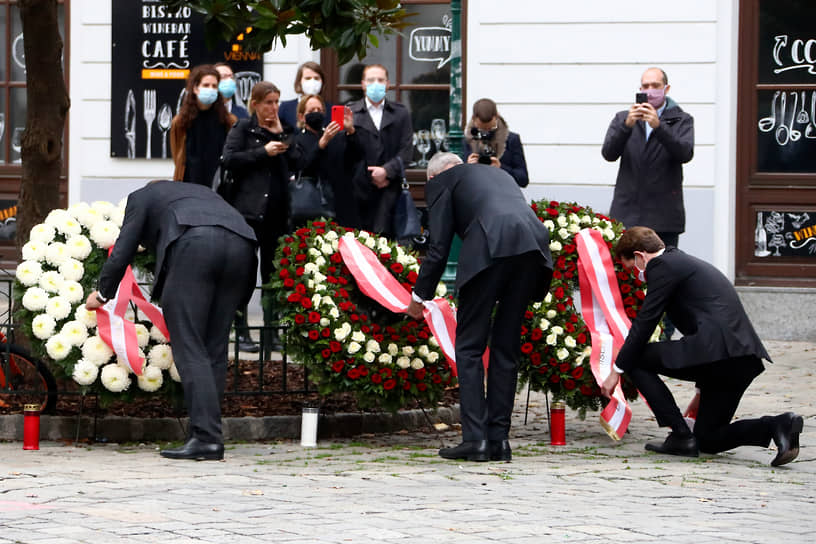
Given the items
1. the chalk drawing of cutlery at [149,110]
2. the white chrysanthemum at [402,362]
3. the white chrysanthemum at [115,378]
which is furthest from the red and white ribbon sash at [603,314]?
the chalk drawing of cutlery at [149,110]

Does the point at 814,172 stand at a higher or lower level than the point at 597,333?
higher

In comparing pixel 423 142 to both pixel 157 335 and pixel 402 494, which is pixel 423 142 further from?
pixel 402 494

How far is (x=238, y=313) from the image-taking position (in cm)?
926

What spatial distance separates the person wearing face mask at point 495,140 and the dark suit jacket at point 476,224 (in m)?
3.40

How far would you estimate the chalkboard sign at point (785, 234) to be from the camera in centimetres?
1412

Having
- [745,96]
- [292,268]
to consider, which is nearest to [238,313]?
[292,268]

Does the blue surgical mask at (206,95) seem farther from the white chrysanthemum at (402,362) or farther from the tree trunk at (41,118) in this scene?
the white chrysanthemum at (402,362)

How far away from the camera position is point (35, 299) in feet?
28.3

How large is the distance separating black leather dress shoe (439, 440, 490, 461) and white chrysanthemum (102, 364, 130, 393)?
1.89 m

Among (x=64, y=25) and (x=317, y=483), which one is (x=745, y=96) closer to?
(x=64, y=25)

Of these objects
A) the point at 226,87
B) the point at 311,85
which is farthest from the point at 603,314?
the point at 226,87

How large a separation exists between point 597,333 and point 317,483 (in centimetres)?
252

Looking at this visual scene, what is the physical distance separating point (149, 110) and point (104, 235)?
6354 mm

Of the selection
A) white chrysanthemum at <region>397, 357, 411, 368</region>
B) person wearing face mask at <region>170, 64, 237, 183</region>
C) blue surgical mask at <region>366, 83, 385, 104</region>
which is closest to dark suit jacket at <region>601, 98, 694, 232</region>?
blue surgical mask at <region>366, 83, 385, 104</region>
